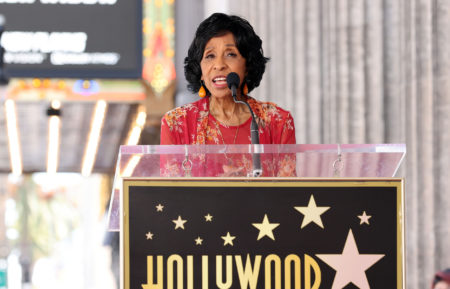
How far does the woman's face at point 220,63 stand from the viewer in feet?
7.46

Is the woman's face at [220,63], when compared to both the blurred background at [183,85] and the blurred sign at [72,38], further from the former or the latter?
the blurred sign at [72,38]

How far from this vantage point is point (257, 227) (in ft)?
6.08

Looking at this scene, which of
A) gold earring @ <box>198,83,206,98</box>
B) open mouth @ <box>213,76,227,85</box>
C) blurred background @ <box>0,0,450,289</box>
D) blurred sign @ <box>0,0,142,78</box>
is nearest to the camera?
open mouth @ <box>213,76,227,85</box>

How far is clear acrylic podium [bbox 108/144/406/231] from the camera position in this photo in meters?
1.88

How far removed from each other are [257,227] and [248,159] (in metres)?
0.15

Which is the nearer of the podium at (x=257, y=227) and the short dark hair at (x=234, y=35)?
the podium at (x=257, y=227)

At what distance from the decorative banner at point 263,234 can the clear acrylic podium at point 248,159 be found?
47 mm

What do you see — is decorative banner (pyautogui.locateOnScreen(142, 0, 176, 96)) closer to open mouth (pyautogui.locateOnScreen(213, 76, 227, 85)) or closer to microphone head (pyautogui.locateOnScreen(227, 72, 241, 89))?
open mouth (pyautogui.locateOnScreen(213, 76, 227, 85))

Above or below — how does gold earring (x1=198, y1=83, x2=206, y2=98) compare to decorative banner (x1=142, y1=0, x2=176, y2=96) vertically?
below

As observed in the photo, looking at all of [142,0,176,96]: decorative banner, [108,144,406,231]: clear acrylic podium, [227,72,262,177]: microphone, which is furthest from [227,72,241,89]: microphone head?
[142,0,176,96]: decorative banner

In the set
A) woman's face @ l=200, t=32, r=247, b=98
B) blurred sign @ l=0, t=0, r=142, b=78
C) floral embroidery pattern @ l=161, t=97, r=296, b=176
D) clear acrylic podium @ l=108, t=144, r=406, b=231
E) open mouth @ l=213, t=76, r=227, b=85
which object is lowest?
Answer: clear acrylic podium @ l=108, t=144, r=406, b=231

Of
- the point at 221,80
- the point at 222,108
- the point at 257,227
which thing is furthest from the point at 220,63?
the point at 257,227

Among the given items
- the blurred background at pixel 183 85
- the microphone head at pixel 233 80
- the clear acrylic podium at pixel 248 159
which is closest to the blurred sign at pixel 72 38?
the blurred background at pixel 183 85

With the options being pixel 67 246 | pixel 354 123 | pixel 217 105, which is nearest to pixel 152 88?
pixel 354 123
